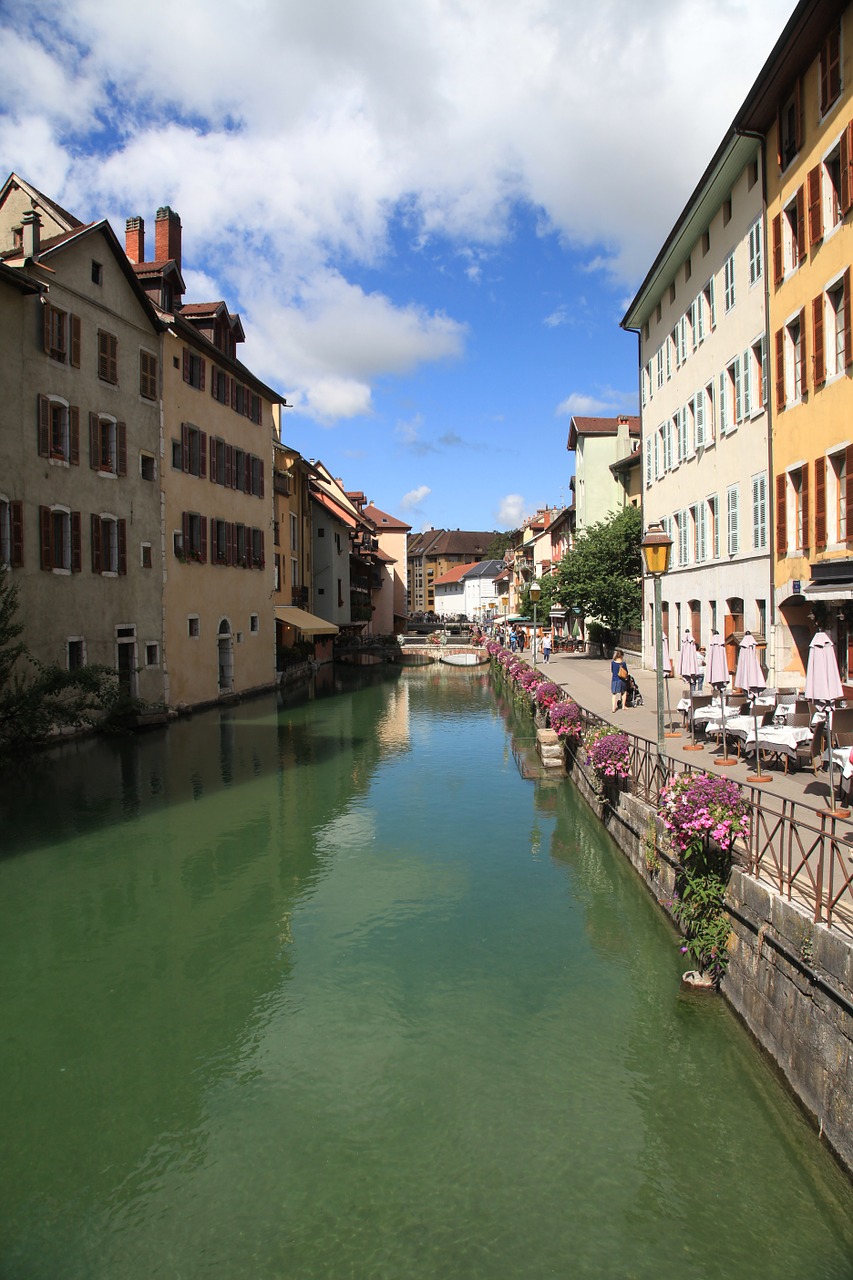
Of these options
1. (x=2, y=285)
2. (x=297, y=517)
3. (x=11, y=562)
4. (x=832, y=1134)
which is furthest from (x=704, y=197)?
(x=297, y=517)

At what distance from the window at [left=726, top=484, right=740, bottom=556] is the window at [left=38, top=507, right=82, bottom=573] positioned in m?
16.7

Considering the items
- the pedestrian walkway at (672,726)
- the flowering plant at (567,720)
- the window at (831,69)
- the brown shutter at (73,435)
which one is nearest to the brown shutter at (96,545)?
the brown shutter at (73,435)

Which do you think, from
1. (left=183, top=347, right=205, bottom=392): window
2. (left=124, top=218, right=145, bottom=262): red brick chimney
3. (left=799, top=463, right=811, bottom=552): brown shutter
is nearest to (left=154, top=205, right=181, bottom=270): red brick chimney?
(left=124, top=218, right=145, bottom=262): red brick chimney

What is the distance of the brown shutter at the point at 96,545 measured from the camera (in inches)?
954

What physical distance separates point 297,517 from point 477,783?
102 feet

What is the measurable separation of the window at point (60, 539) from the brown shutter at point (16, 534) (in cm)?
80

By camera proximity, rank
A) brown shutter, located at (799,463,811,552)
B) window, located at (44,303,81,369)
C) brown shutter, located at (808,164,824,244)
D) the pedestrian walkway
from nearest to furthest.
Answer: the pedestrian walkway, brown shutter, located at (808,164,824,244), brown shutter, located at (799,463,811,552), window, located at (44,303,81,369)

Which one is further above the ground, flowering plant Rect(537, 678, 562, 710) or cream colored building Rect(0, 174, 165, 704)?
cream colored building Rect(0, 174, 165, 704)

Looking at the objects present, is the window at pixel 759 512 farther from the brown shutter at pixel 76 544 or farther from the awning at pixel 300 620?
the awning at pixel 300 620

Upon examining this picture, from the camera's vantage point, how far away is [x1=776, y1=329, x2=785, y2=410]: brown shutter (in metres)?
17.3

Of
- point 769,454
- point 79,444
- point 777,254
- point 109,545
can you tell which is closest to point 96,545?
point 109,545

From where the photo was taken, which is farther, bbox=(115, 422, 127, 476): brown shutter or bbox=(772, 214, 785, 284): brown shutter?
bbox=(115, 422, 127, 476): brown shutter

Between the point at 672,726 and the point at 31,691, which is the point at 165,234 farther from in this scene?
the point at 672,726

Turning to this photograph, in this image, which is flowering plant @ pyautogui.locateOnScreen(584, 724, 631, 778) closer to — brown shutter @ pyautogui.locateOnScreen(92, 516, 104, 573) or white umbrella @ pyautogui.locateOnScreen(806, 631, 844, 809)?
white umbrella @ pyautogui.locateOnScreen(806, 631, 844, 809)
